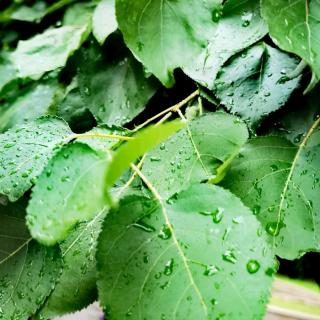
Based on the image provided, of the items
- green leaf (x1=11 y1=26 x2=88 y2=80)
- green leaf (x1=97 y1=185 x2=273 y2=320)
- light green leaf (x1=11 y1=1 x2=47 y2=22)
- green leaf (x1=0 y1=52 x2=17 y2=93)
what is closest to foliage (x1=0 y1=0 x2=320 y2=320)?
green leaf (x1=97 y1=185 x2=273 y2=320)

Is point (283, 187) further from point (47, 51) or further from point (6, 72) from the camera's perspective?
point (6, 72)

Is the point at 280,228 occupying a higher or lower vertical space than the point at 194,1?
lower

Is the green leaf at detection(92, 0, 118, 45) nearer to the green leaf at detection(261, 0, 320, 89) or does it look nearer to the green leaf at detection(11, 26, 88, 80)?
the green leaf at detection(11, 26, 88, 80)

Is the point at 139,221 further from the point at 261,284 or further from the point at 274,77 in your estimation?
the point at 274,77

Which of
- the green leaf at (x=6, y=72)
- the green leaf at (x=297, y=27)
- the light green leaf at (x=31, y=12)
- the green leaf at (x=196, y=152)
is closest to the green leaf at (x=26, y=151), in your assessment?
the green leaf at (x=196, y=152)

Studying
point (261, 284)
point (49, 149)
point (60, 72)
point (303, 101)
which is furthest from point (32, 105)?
point (261, 284)

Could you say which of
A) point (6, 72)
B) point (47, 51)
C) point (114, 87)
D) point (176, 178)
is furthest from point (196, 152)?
point (6, 72)

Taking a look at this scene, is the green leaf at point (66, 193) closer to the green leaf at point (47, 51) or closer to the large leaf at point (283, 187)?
the large leaf at point (283, 187)
